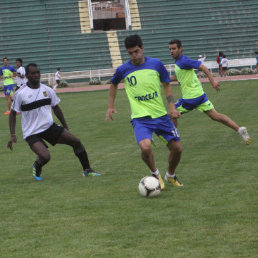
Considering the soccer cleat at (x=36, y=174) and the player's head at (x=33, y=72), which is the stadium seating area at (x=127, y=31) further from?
the player's head at (x=33, y=72)

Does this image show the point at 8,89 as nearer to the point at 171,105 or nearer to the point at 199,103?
the point at 199,103

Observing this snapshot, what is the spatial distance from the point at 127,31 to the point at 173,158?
34.7 metres

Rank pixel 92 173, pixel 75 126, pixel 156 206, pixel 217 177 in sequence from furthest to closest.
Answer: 1. pixel 75 126
2. pixel 92 173
3. pixel 217 177
4. pixel 156 206

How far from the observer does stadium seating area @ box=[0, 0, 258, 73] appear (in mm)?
41250

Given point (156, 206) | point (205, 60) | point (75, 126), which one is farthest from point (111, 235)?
point (205, 60)

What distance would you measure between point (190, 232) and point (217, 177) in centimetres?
291

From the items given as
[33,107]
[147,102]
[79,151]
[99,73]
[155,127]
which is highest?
[147,102]

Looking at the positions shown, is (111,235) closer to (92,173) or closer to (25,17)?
(92,173)

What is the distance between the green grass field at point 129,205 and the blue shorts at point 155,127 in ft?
2.46

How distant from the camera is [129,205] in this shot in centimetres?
700

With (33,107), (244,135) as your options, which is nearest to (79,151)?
(33,107)

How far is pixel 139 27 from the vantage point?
41.8 m

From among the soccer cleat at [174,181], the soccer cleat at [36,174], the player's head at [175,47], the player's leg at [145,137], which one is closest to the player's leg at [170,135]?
the player's leg at [145,137]

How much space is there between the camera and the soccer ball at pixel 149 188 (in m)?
7.31
